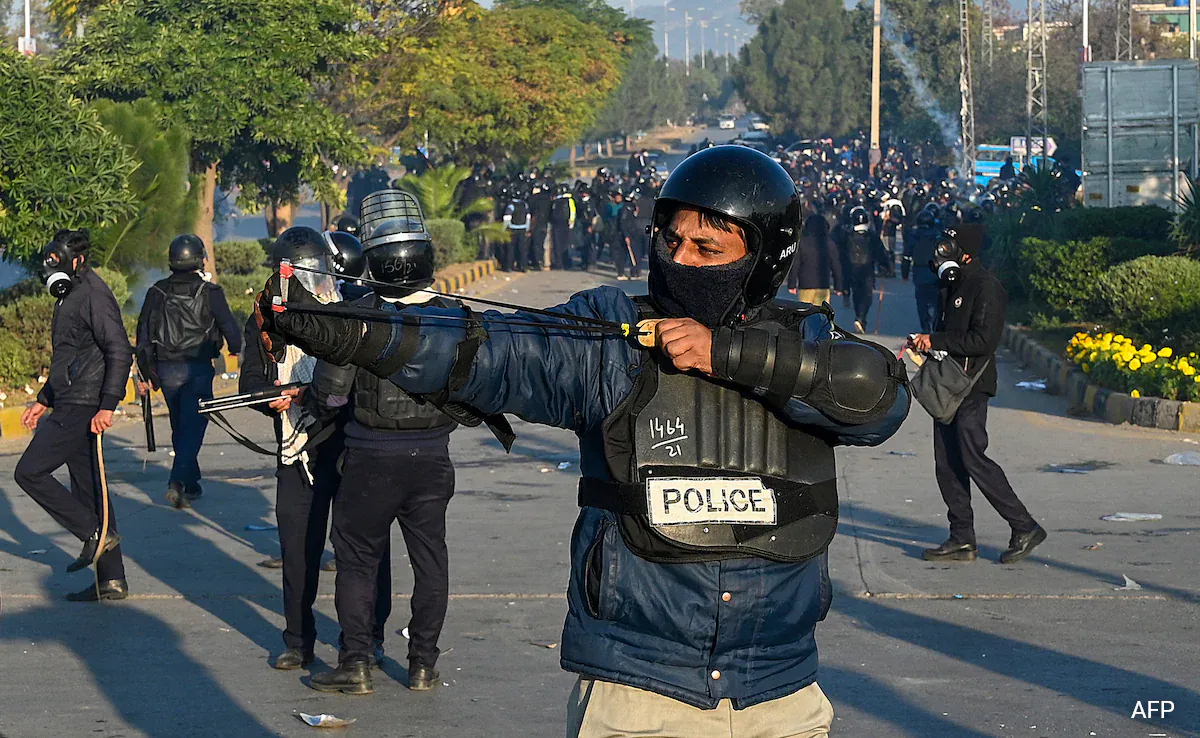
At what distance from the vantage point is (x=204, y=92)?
65.6ft

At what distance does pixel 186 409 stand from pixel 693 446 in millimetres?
7346

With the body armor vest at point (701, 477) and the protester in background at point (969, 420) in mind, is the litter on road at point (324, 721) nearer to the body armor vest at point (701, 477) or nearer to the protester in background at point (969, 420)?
the body armor vest at point (701, 477)

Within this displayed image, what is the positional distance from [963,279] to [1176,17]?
81.4 m

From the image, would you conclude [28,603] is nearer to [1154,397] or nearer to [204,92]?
[1154,397]

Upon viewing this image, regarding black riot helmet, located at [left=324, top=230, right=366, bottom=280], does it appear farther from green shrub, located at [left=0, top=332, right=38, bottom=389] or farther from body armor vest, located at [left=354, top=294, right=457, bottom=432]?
green shrub, located at [left=0, top=332, right=38, bottom=389]

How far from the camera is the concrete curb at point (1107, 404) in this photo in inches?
474

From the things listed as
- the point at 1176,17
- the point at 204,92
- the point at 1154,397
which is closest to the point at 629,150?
the point at 1176,17

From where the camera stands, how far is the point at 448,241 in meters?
28.1

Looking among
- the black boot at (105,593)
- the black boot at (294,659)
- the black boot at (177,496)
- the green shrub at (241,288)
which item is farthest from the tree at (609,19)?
the black boot at (294,659)

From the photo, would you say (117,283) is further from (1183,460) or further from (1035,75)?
(1035,75)

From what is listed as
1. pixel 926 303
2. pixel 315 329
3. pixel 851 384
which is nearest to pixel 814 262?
pixel 926 303

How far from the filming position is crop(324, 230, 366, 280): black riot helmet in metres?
6.67

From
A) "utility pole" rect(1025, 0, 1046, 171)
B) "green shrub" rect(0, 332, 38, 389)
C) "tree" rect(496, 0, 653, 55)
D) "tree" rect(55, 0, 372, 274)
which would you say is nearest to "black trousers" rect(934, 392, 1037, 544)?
"green shrub" rect(0, 332, 38, 389)

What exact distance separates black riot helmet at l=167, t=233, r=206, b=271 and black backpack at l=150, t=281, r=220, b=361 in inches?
5.4
